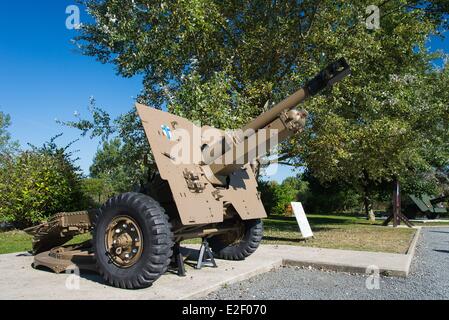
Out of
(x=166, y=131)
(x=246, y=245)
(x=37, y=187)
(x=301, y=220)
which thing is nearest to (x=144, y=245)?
(x=166, y=131)

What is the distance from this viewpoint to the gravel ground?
5.31 m

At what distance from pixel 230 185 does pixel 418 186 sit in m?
22.6

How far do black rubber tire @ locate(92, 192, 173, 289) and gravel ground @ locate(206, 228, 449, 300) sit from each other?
2.26 feet

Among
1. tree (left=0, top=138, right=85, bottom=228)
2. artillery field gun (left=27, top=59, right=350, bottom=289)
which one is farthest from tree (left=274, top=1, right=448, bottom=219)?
tree (left=0, top=138, right=85, bottom=228)

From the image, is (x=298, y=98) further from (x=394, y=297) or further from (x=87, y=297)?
(x=87, y=297)

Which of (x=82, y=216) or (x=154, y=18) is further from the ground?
(x=154, y=18)

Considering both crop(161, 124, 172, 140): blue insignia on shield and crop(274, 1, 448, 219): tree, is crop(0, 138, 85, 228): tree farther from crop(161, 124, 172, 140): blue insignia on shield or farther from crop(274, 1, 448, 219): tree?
crop(161, 124, 172, 140): blue insignia on shield

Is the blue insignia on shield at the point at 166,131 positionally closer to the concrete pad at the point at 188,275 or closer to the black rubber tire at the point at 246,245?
the concrete pad at the point at 188,275

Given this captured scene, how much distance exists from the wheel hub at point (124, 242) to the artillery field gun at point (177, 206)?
0.01 m

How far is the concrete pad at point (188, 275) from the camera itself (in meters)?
4.85

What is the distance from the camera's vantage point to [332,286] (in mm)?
5875

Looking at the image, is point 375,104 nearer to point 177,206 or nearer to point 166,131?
point 166,131

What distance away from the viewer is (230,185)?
22.0 feet

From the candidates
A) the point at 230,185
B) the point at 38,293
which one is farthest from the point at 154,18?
the point at 38,293
